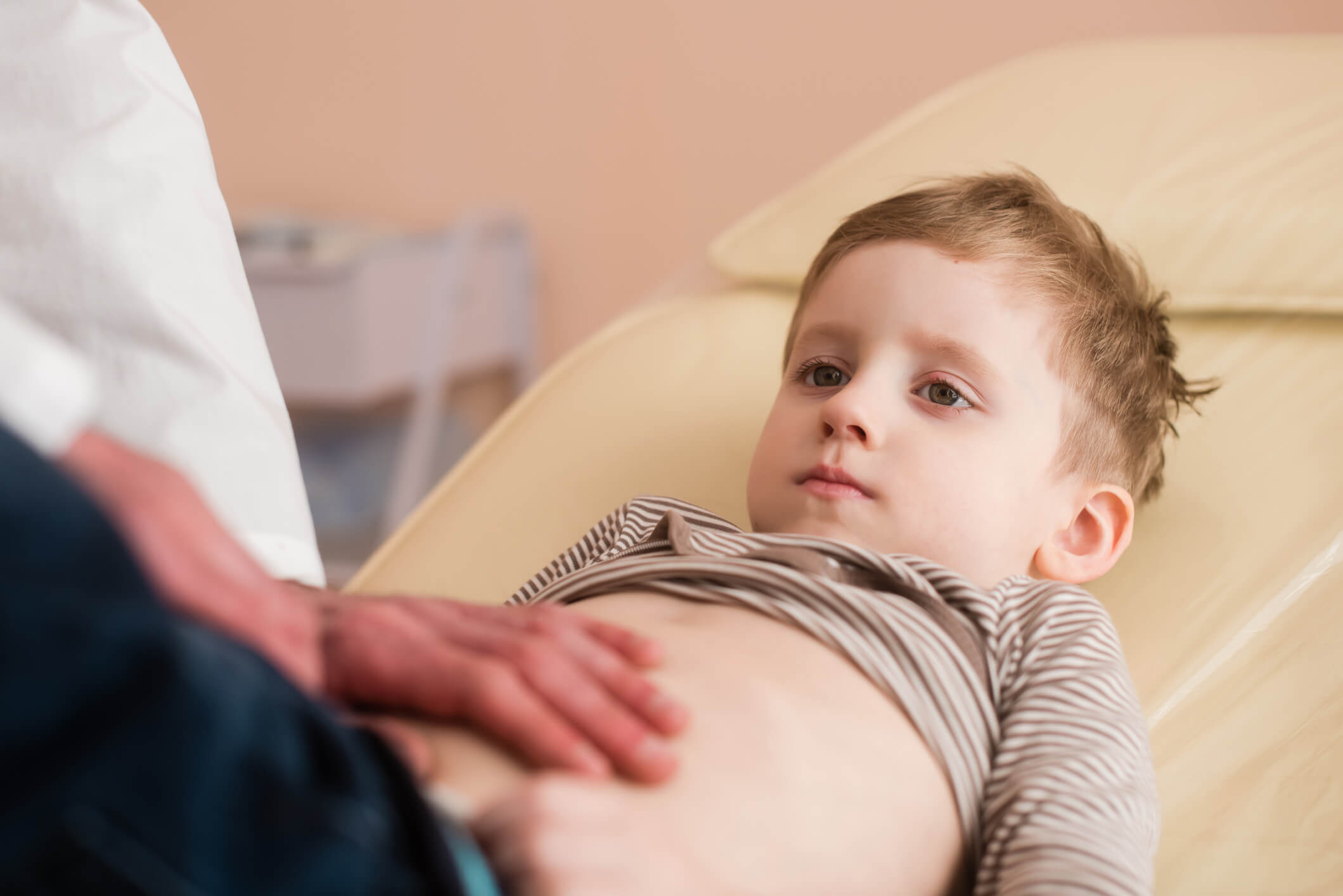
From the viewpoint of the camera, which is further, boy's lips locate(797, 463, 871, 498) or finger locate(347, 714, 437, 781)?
boy's lips locate(797, 463, 871, 498)

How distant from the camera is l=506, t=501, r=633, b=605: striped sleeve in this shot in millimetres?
868

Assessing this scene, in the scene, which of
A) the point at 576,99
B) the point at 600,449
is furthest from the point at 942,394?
the point at 576,99

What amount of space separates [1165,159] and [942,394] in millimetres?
473

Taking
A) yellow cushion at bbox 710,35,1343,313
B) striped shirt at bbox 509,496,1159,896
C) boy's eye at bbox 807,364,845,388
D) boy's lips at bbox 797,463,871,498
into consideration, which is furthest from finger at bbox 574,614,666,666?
yellow cushion at bbox 710,35,1343,313

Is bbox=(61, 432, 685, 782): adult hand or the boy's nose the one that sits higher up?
the boy's nose

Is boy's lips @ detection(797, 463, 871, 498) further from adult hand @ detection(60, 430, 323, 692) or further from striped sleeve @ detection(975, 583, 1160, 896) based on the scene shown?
adult hand @ detection(60, 430, 323, 692)

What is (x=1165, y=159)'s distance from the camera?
1123 millimetres

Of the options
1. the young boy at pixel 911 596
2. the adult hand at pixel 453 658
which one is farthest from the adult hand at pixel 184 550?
the young boy at pixel 911 596

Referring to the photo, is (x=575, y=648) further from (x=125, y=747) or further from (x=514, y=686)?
(x=125, y=747)

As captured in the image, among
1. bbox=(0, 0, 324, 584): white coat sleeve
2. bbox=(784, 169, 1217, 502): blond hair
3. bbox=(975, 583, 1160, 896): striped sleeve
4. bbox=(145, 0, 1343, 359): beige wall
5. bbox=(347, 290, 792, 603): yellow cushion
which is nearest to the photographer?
bbox=(975, 583, 1160, 896): striped sleeve

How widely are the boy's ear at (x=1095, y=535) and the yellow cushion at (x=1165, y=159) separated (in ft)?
0.86

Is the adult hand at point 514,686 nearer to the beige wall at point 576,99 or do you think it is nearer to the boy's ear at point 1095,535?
the boy's ear at point 1095,535

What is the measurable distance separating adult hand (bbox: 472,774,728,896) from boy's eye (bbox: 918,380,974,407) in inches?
15.5

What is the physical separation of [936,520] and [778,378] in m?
0.37
